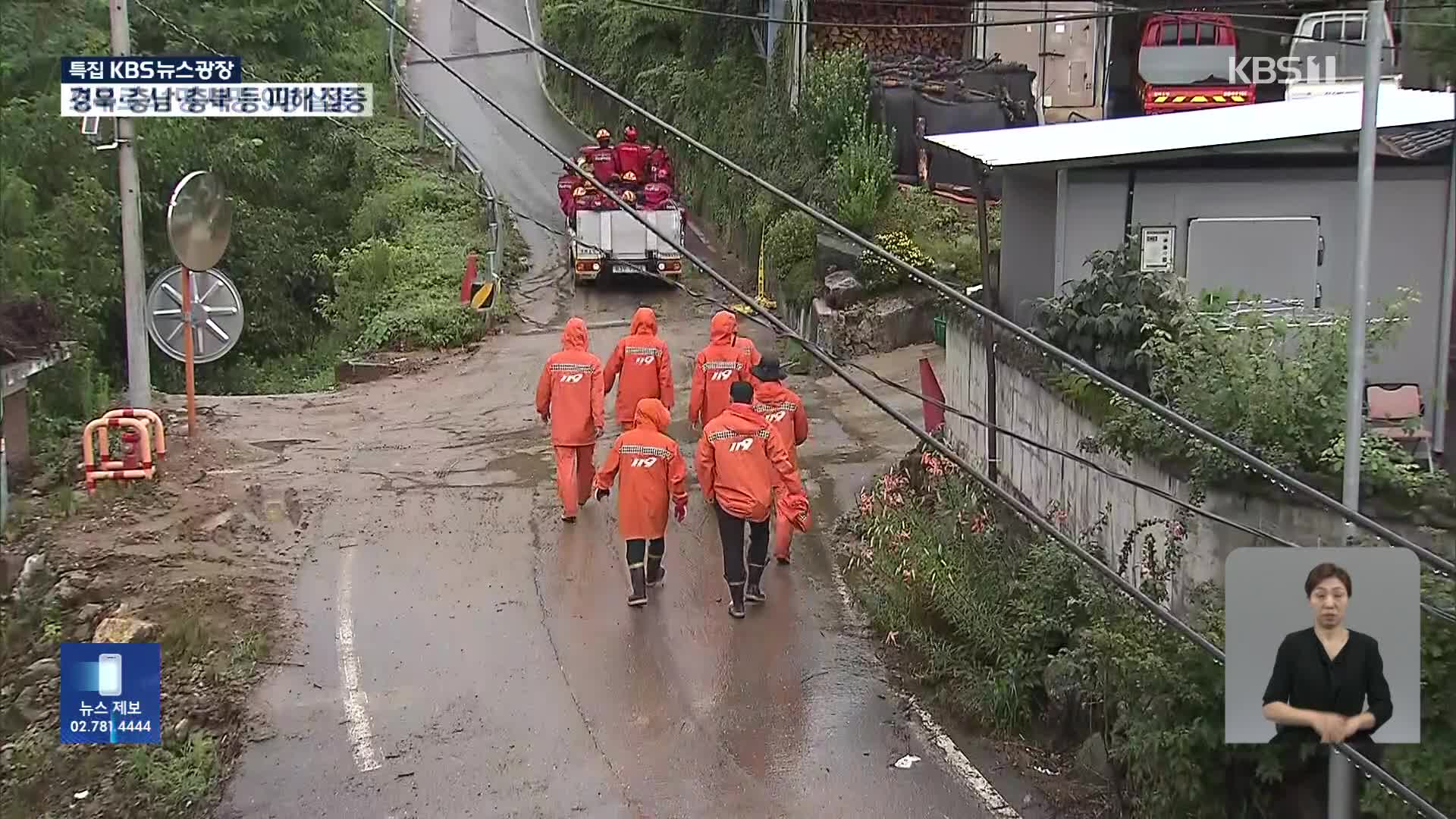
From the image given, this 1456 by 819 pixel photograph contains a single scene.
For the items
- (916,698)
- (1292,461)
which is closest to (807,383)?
(916,698)

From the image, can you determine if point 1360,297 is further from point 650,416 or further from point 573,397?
point 573,397

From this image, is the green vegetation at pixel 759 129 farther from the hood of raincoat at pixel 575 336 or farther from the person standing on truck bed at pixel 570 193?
the hood of raincoat at pixel 575 336

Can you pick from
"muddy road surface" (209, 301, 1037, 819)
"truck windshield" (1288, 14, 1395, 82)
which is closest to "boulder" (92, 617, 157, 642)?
"muddy road surface" (209, 301, 1037, 819)

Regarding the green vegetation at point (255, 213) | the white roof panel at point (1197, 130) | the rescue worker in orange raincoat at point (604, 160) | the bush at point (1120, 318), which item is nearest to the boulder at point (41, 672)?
the green vegetation at point (255, 213)

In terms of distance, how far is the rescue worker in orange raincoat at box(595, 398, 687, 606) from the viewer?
10.3 metres

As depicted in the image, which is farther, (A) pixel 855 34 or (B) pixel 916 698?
(A) pixel 855 34

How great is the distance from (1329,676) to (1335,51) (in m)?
18.1

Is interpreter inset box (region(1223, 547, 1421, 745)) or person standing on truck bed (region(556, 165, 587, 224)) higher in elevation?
person standing on truck bed (region(556, 165, 587, 224))

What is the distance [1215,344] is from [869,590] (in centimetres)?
358

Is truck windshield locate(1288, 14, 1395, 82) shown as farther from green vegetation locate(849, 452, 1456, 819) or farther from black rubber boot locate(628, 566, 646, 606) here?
black rubber boot locate(628, 566, 646, 606)

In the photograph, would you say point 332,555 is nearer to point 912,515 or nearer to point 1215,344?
point 912,515

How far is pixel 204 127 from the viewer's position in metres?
26.7

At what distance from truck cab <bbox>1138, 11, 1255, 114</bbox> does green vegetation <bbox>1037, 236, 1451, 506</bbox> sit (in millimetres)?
13280

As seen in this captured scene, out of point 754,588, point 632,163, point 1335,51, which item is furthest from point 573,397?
point 1335,51
